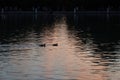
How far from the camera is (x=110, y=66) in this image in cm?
1741

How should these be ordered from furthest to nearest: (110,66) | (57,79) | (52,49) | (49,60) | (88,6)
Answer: (88,6) → (52,49) → (49,60) → (110,66) → (57,79)

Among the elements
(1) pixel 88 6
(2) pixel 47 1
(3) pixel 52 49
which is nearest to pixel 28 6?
(2) pixel 47 1

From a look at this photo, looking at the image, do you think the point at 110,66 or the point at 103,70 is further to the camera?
the point at 110,66

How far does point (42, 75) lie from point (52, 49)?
900 centimetres

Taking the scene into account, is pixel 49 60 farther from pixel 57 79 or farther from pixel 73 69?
pixel 57 79

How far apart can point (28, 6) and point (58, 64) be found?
96566 millimetres

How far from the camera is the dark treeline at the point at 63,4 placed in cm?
11112

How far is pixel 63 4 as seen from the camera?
11275cm

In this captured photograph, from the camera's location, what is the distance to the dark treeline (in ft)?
365

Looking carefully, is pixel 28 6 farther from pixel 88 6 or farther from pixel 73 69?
pixel 73 69

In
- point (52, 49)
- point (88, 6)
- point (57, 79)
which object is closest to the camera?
point (57, 79)

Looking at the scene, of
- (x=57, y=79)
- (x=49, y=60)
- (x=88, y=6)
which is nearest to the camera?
(x=57, y=79)

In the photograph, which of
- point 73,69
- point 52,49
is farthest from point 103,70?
point 52,49

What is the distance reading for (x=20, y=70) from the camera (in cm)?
1641
